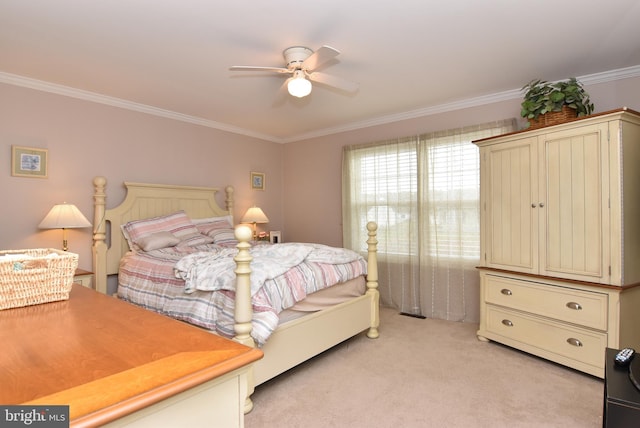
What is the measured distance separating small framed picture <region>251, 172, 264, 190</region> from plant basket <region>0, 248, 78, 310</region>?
12.9 ft

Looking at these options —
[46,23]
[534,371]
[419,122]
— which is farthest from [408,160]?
[46,23]

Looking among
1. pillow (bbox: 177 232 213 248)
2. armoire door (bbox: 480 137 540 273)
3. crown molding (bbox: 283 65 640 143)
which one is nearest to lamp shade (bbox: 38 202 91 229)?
pillow (bbox: 177 232 213 248)

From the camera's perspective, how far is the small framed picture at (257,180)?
5.04 metres

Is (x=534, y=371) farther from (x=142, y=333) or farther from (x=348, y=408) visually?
(x=142, y=333)

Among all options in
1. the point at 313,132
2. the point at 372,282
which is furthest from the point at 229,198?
the point at 372,282

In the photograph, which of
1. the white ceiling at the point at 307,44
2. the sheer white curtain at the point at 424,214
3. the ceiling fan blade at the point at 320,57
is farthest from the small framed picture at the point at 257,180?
the ceiling fan blade at the point at 320,57

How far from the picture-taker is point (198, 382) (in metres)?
0.67

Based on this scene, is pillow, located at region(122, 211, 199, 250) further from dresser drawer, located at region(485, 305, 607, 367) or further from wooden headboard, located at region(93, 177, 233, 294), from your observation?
dresser drawer, located at region(485, 305, 607, 367)

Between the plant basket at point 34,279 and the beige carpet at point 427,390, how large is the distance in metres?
1.35

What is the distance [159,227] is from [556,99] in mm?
3732

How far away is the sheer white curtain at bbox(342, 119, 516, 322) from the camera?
146 inches

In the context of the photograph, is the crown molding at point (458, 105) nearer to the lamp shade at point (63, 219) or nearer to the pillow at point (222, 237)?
the pillow at point (222, 237)

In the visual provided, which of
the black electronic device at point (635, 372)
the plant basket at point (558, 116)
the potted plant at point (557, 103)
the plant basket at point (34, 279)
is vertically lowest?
the black electronic device at point (635, 372)

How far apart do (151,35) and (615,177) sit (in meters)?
3.20
